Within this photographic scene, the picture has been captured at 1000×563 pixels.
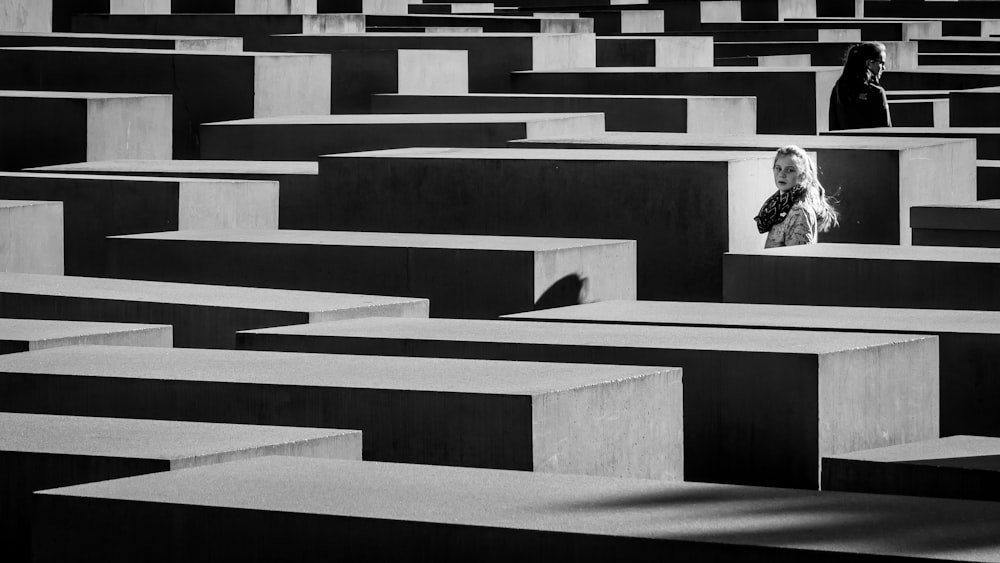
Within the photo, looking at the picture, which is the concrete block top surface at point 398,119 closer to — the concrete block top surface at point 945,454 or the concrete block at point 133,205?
the concrete block at point 133,205

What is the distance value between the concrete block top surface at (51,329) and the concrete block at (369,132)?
5.57 m

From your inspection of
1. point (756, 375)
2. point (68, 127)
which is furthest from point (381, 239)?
point (68, 127)

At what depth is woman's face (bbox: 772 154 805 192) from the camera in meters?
9.21

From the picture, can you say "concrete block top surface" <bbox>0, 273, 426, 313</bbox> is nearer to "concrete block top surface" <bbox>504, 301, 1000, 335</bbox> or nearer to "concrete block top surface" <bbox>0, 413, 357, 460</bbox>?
"concrete block top surface" <bbox>504, 301, 1000, 335</bbox>

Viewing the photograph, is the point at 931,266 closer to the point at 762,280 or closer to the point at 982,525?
the point at 762,280

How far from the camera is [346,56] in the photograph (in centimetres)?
1582

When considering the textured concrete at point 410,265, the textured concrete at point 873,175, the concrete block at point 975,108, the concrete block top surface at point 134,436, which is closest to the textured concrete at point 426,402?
the concrete block top surface at point 134,436

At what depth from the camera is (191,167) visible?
1236 cm

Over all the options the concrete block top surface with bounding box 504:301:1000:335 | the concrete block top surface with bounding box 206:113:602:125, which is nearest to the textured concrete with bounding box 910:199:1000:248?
the concrete block top surface with bounding box 504:301:1000:335

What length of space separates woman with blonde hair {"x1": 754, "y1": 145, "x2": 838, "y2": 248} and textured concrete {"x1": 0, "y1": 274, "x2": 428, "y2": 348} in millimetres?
2060

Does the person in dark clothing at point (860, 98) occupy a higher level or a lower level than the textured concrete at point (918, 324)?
higher

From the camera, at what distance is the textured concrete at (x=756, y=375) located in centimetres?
653

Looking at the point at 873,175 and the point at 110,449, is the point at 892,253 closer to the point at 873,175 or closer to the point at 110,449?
Answer: the point at 873,175

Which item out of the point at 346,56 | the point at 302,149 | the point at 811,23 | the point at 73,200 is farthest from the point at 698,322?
the point at 811,23
